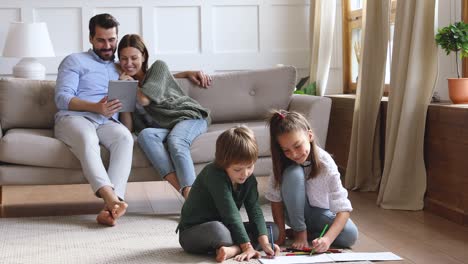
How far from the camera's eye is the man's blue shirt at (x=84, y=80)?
371 centimetres

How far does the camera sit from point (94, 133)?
11.7ft

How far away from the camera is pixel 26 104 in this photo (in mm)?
3945

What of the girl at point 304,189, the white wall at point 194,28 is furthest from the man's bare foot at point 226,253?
the white wall at point 194,28

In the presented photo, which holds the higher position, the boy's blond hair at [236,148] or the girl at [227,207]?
the boy's blond hair at [236,148]

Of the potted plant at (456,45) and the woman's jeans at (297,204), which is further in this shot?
the potted plant at (456,45)

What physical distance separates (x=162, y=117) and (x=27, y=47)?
5.52 ft

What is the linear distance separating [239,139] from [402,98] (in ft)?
4.60

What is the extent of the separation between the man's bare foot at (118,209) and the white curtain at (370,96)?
5.02 ft

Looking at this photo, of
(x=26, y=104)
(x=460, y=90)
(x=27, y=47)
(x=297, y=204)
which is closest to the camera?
(x=297, y=204)

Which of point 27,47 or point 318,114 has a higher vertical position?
point 27,47

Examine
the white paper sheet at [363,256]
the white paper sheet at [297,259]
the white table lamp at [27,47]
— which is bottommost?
the white paper sheet at [363,256]

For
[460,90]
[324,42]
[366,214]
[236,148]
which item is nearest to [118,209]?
[236,148]

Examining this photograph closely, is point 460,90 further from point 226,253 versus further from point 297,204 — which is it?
point 226,253

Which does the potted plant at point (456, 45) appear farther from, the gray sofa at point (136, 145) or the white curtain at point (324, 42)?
the white curtain at point (324, 42)
